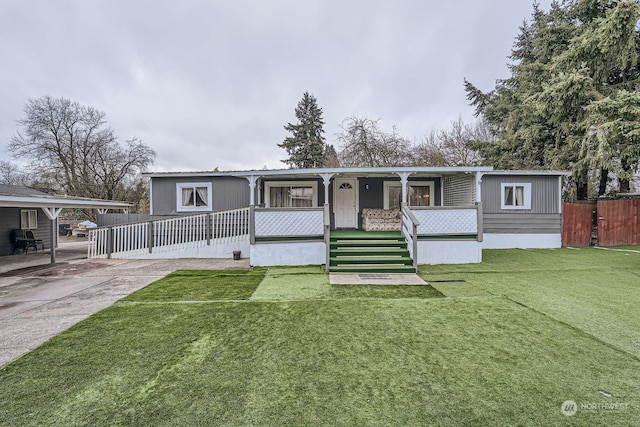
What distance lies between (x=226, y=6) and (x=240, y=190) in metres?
7.74

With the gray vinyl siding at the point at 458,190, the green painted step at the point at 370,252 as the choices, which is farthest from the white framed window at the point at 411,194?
the green painted step at the point at 370,252

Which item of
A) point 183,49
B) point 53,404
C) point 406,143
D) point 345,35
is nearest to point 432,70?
point 406,143

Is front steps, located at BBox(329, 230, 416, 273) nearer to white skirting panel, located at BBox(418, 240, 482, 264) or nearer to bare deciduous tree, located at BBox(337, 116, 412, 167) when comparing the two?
white skirting panel, located at BBox(418, 240, 482, 264)

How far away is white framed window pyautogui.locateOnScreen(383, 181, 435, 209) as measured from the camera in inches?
428

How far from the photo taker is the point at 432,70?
1645 centimetres

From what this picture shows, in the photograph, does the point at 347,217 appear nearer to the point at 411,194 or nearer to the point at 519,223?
the point at 411,194

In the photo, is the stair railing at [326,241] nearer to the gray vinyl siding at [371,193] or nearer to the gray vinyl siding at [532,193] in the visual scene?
the gray vinyl siding at [371,193]

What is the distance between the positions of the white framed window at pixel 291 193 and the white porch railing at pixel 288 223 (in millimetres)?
3233

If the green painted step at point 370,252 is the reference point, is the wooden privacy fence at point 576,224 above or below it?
above

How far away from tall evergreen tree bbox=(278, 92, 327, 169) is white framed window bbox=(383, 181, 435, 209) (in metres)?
15.6

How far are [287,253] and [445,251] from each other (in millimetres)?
4335

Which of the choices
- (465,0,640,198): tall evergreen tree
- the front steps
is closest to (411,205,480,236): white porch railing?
the front steps

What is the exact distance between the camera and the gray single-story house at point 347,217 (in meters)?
7.64

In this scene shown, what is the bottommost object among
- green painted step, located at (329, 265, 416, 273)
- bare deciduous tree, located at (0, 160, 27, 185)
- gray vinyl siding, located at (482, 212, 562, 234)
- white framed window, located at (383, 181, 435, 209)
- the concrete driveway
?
the concrete driveway
